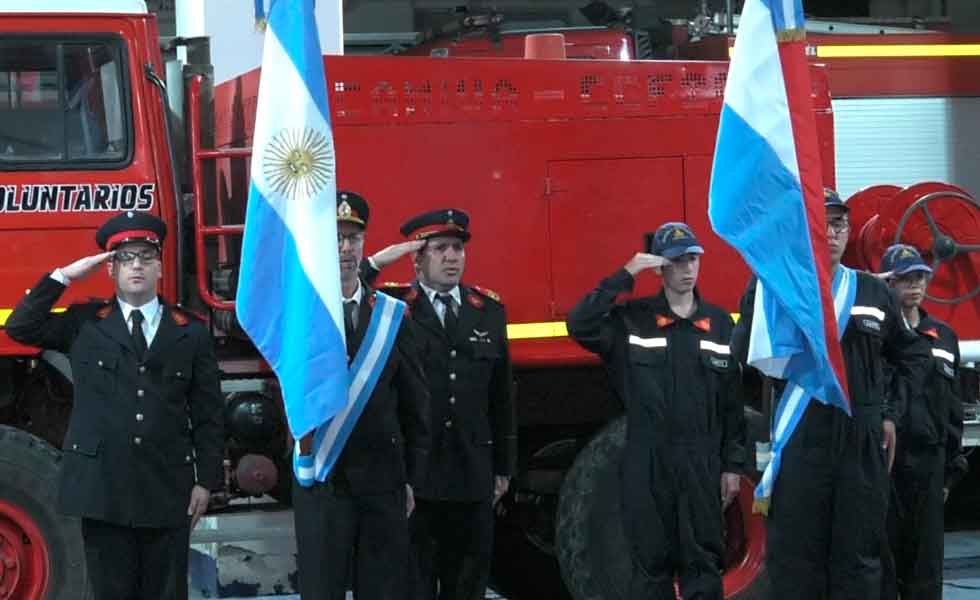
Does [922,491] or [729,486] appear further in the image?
[922,491]

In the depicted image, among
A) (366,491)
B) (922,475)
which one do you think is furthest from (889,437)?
(366,491)

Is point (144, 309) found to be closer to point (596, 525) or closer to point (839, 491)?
point (596, 525)

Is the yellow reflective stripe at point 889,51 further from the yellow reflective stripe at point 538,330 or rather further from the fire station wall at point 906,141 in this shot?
the yellow reflective stripe at point 538,330

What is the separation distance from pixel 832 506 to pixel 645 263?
4.04ft

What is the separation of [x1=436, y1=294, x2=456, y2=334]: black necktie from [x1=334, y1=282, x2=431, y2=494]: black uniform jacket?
53cm

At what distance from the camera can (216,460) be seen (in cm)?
681

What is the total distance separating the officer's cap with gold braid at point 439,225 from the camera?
7.47 m

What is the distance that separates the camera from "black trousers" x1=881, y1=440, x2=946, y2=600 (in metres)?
7.91

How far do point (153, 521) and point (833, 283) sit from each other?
2877 mm

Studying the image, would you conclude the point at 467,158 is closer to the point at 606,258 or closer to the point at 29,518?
the point at 606,258

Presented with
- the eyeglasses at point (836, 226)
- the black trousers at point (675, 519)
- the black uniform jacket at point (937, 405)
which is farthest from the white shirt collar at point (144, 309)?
the black uniform jacket at point (937, 405)

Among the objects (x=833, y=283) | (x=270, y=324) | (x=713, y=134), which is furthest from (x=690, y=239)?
(x=270, y=324)

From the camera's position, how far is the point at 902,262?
318 inches

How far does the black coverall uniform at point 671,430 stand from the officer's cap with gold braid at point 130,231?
1780 millimetres
